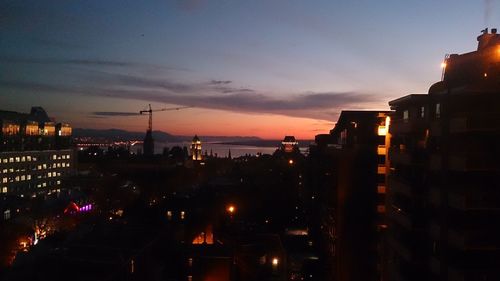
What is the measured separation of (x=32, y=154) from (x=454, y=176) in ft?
225

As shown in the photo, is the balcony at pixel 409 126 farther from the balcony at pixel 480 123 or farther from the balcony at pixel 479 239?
the balcony at pixel 479 239

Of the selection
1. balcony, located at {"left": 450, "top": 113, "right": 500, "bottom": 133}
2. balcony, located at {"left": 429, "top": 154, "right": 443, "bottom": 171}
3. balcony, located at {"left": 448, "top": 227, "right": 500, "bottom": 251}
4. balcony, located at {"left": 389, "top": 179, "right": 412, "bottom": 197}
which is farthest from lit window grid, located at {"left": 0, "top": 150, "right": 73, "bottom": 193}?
balcony, located at {"left": 450, "top": 113, "right": 500, "bottom": 133}

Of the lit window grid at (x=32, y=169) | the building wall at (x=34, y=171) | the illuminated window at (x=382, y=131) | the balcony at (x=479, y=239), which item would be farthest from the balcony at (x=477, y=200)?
the lit window grid at (x=32, y=169)

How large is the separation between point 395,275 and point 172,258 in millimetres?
11734

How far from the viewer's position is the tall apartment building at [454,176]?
9914 mm

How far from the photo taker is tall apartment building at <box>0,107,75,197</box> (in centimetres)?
6191

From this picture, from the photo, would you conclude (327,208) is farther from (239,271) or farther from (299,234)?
(239,271)

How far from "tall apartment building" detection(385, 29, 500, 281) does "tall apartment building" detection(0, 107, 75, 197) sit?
5734 cm

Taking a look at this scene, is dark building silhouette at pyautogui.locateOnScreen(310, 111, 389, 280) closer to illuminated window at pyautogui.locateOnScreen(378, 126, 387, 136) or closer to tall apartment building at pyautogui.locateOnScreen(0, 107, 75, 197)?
illuminated window at pyautogui.locateOnScreen(378, 126, 387, 136)

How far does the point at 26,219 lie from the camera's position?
31766 millimetres

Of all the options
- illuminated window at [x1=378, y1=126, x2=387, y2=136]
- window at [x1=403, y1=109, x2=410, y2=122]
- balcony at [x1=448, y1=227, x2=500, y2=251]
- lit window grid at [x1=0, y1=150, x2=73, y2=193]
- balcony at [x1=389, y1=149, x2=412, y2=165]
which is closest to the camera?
balcony at [x1=448, y1=227, x2=500, y2=251]

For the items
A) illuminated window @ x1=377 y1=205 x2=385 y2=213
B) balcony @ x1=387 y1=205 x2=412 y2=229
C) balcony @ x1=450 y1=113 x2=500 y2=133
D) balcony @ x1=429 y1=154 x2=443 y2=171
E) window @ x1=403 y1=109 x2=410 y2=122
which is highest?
window @ x1=403 y1=109 x2=410 y2=122

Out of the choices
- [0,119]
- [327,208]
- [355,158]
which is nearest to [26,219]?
→ [327,208]

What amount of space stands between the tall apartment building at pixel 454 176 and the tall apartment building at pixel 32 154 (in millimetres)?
57345
